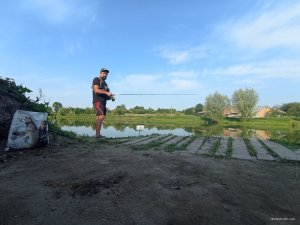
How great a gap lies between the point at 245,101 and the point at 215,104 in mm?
7608

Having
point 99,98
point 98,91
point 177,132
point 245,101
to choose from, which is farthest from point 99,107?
point 245,101

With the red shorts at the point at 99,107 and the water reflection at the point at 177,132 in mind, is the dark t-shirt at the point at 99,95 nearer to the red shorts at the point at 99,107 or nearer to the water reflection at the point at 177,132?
the red shorts at the point at 99,107

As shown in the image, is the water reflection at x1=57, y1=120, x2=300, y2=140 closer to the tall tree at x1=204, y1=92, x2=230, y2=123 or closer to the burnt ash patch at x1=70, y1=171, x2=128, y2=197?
the burnt ash patch at x1=70, y1=171, x2=128, y2=197

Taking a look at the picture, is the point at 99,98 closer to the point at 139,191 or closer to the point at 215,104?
the point at 139,191

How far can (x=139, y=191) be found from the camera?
10.6ft

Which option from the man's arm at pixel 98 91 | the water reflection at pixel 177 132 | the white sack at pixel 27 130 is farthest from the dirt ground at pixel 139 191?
the water reflection at pixel 177 132

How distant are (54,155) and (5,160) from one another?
77 cm

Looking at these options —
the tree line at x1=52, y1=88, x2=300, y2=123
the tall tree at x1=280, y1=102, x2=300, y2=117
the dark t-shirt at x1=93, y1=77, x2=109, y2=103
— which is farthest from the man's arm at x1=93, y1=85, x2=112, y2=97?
the tall tree at x1=280, y1=102, x2=300, y2=117

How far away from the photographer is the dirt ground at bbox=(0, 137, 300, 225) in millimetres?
2604

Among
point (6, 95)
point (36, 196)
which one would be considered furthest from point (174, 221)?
point (6, 95)

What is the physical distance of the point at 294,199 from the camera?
3334mm

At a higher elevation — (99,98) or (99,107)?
(99,98)

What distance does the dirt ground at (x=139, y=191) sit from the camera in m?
2.60

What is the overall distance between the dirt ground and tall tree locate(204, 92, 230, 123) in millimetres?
68560
